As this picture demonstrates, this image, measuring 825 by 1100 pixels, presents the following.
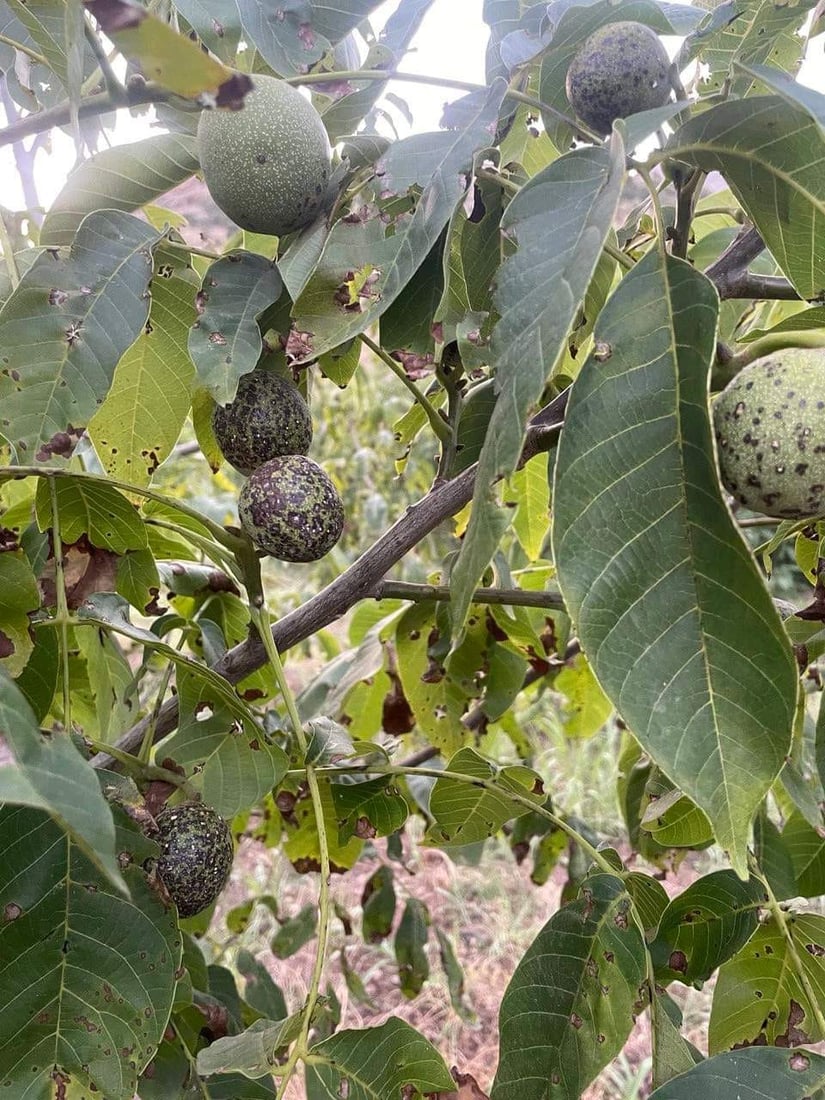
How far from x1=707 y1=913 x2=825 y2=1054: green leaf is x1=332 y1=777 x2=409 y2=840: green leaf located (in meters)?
0.39

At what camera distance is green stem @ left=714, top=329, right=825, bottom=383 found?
0.69 metres

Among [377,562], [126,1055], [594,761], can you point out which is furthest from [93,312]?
[594,761]

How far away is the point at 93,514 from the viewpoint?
1.08 m

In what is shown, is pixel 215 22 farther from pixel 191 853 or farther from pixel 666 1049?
pixel 666 1049

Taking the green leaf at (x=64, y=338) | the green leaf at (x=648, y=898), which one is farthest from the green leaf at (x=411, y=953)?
the green leaf at (x=64, y=338)

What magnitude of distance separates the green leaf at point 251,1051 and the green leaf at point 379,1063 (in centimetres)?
4

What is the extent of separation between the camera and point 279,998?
1.68 m

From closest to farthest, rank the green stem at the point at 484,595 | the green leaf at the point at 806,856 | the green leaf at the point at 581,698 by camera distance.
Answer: the green stem at the point at 484,595 → the green leaf at the point at 806,856 → the green leaf at the point at 581,698

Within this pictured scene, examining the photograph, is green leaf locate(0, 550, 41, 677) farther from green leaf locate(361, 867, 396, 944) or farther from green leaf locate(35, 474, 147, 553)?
green leaf locate(361, 867, 396, 944)

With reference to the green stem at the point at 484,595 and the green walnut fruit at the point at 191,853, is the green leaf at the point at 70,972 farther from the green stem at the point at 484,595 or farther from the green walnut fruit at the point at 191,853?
the green stem at the point at 484,595

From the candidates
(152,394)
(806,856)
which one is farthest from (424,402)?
(806,856)

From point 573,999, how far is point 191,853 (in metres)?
0.39

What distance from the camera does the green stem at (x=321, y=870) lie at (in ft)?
2.57

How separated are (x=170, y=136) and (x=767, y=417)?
66 cm
